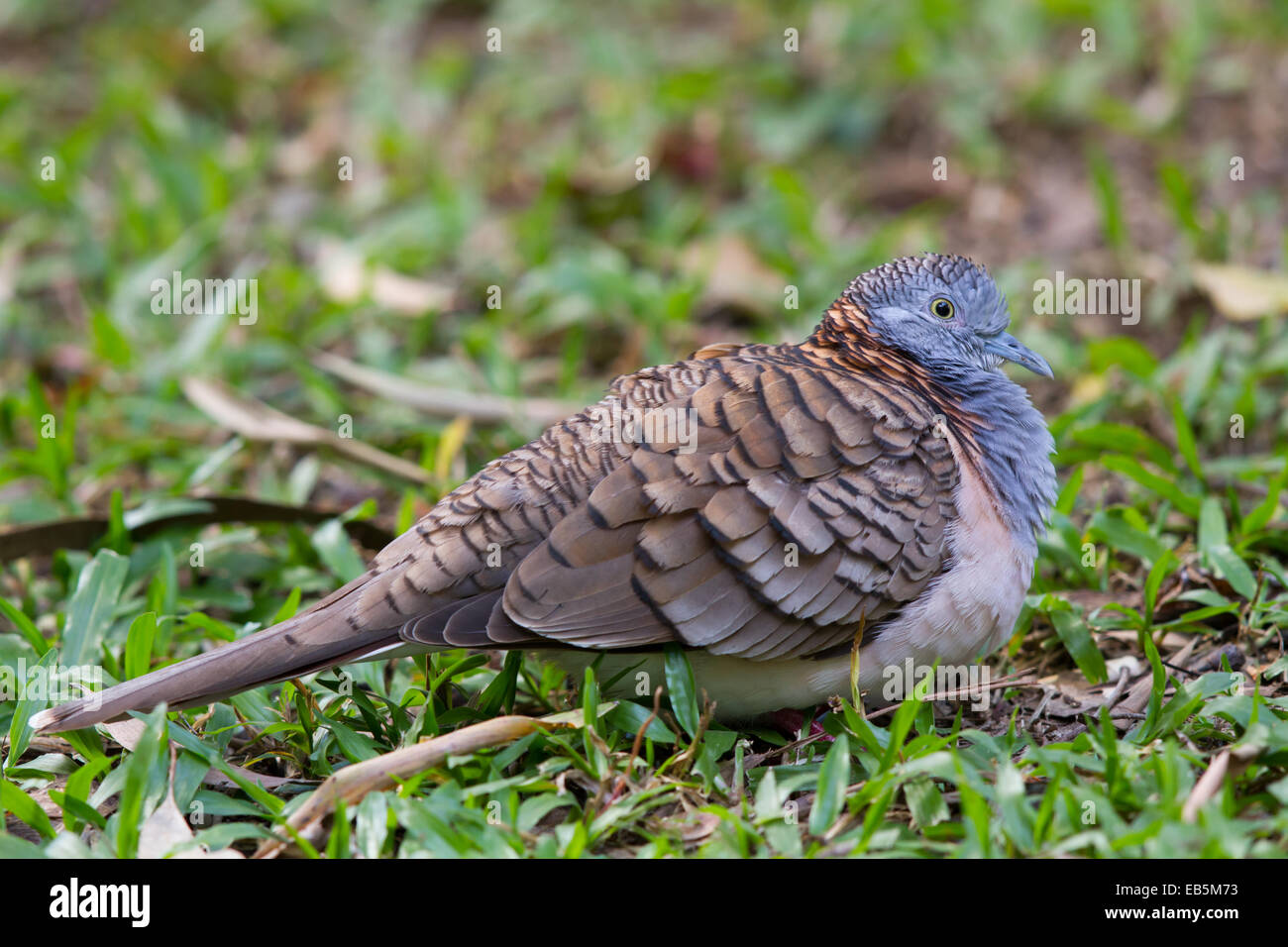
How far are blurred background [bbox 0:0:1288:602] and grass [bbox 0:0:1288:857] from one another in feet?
0.08

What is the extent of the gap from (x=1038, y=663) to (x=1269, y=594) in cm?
75

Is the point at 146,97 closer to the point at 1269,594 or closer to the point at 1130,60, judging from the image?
the point at 1130,60

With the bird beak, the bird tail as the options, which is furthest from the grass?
the bird beak

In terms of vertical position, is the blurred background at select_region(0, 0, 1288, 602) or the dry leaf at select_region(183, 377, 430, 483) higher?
the blurred background at select_region(0, 0, 1288, 602)

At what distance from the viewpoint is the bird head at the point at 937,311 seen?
403 centimetres

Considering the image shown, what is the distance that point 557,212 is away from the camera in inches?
280

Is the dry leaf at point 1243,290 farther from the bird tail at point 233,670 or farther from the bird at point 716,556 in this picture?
the bird tail at point 233,670

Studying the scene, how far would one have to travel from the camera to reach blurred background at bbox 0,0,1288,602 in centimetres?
542

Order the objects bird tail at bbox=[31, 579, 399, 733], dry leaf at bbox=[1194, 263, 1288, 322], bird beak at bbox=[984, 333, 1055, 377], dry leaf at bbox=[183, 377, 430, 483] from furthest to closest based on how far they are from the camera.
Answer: dry leaf at bbox=[1194, 263, 1288, 322] → dry leaf at bbox=[183, 377, 430, 483] → bird beak at bbox=[984, 333, 1055, 377] → bird tail at bbox=[31, 579, 399, 733]

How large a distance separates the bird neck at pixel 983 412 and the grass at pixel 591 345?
42 centimetres

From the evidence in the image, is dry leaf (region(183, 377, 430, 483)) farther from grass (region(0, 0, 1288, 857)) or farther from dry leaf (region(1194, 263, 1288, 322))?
dry leaf (region(1194, 263, 1288, 322))

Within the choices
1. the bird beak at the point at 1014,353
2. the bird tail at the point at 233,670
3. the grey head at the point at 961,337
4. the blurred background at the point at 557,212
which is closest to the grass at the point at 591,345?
the blurred background at the point at 557,212

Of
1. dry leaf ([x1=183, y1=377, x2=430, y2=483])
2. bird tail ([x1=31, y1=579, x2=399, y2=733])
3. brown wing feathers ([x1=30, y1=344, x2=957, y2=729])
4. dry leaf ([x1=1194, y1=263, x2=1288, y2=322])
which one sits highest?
dry leaf ([x1=1194, y1=263, x2=1288, y2=322])

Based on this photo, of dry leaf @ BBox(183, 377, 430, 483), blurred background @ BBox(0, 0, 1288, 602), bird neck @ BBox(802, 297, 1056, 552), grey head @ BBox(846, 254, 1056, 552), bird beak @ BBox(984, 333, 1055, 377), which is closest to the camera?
bird neck @ BBox(802, 297, 1056, 552)
